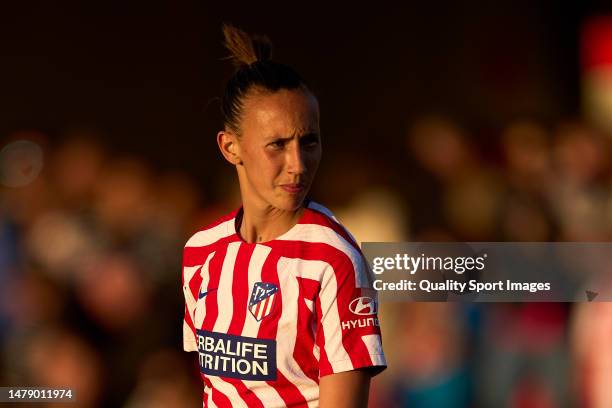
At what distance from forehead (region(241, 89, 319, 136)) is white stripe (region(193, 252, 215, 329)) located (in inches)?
14.3

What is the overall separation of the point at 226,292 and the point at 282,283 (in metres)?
0.17

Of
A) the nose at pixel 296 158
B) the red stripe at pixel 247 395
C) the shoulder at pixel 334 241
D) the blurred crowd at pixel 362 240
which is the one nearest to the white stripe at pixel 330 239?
the shoulder at pixel 334 241

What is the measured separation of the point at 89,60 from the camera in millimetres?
3939

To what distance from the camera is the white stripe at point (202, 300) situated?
6.04 feet

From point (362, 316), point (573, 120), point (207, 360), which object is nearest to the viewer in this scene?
point (362, 316)

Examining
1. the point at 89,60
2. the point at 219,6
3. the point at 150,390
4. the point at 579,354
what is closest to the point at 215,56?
the point at 219,6

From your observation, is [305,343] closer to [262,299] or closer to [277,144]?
[262,299]

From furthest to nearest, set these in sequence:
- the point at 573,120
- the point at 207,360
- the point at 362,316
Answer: the point at 573,120, the point at 207,360, the point at 362,316

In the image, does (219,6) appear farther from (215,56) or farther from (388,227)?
(388,227)

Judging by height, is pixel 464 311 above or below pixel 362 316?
above

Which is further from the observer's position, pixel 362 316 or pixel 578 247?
pixel 578 247

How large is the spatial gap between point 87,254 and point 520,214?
1.82 m

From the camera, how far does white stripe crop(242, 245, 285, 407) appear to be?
1.69 metres

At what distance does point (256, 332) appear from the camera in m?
1.69
